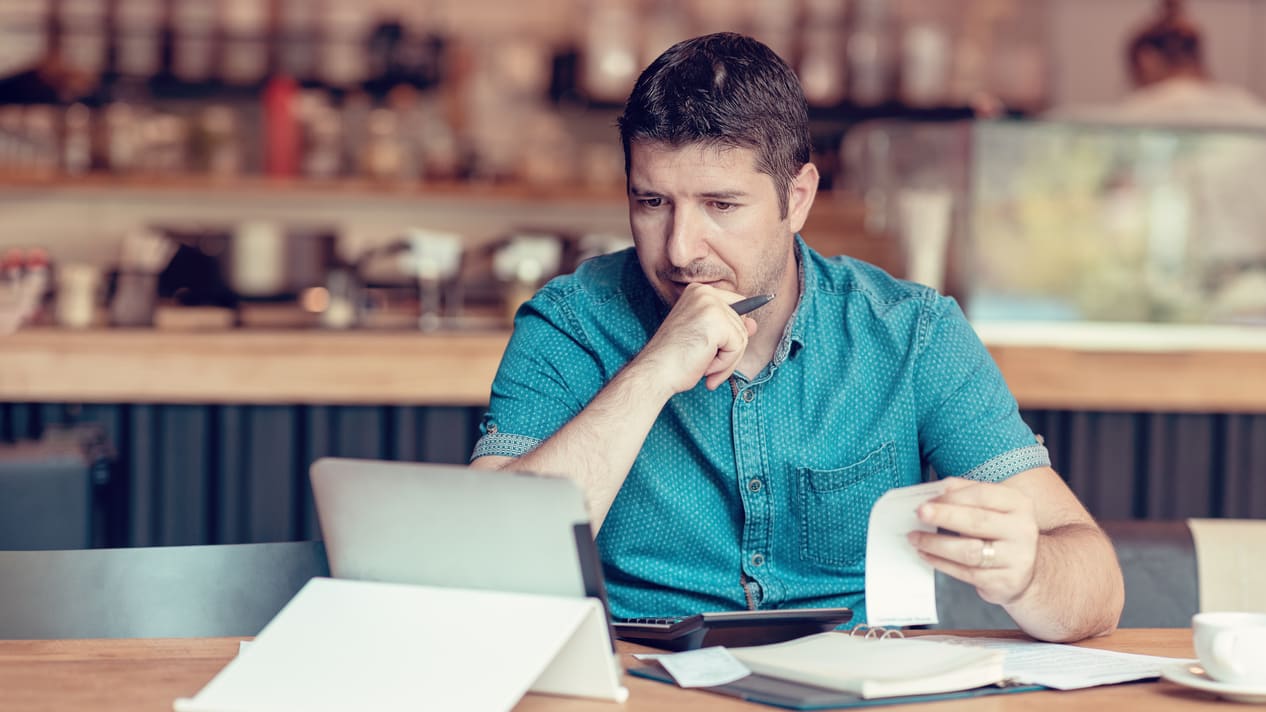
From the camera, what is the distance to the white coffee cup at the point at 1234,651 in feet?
3.82

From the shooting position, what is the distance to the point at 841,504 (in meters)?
1.68

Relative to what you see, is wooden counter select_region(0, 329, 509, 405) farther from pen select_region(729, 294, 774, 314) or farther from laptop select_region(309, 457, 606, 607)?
laptop select_region(309, 457, 606, 607)

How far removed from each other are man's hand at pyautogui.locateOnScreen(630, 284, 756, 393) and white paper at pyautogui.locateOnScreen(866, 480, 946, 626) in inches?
13.4

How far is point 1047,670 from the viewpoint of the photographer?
1.26 meters

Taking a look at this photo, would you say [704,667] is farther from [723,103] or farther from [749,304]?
[723,103]

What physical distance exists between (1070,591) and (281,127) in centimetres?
427

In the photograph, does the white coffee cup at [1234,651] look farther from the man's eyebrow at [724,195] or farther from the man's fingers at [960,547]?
the man's eyebrow at [724,195]

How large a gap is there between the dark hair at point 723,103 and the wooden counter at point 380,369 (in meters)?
1.50

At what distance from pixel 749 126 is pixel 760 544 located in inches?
19.0

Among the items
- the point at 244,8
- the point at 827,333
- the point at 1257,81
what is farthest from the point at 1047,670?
the point at 1257,81

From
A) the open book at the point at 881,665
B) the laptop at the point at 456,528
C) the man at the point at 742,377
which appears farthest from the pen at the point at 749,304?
the laptop at the point at 456,528

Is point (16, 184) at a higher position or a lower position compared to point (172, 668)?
higher

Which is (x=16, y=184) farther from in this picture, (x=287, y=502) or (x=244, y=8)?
(x=287, y=502)

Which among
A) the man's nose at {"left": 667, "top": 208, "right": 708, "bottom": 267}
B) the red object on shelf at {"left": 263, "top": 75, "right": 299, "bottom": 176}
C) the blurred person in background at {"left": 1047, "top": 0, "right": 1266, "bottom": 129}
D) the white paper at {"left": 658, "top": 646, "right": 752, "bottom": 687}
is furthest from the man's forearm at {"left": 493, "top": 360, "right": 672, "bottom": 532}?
the red object on shelf at {"left": 263, "top": 75, "right": 299, "bottom": 176}
